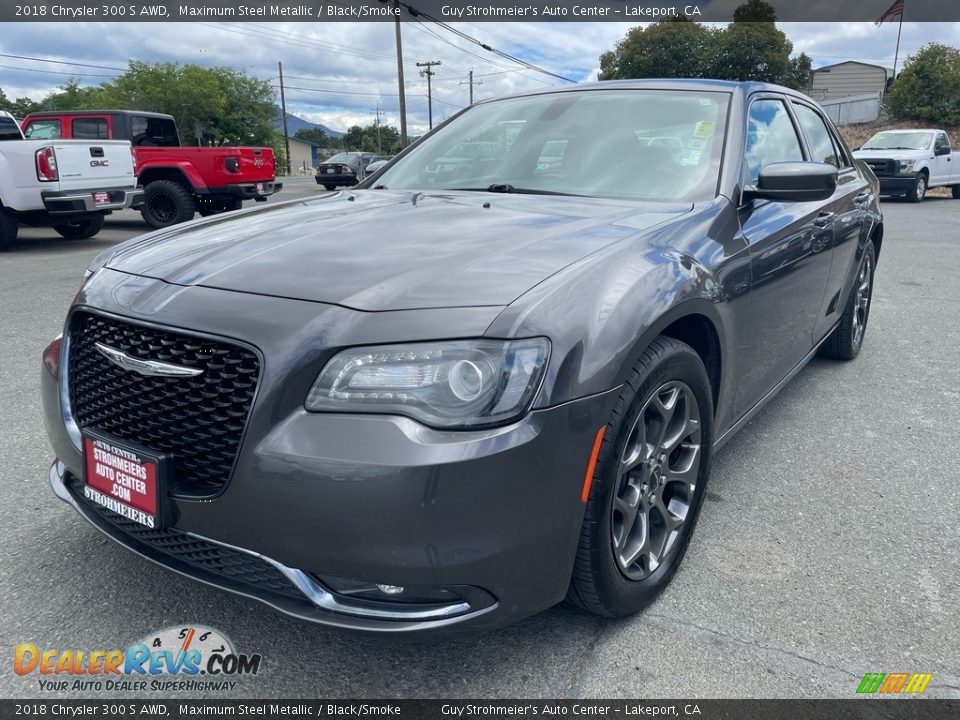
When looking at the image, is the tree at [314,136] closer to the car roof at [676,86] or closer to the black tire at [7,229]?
the black tire at [7,229]

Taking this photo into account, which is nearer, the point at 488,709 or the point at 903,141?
the point at 488,709

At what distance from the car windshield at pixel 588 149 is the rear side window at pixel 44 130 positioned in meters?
11.2

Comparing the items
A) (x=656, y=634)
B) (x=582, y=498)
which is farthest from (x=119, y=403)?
(x=656, y=634)

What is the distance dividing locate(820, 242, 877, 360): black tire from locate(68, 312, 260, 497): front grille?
3836mm

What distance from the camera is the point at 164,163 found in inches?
486

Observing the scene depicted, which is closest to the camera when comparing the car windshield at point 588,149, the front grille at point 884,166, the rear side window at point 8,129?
the car windshield at point 588,149

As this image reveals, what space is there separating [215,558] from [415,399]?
0.66m

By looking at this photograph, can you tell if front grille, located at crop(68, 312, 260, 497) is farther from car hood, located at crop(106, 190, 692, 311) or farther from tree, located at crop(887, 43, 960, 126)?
tree, located at crop(887, 43, 960, 126)

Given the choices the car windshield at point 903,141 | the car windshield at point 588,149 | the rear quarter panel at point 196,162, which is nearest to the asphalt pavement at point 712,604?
the car windshield at point 588,149

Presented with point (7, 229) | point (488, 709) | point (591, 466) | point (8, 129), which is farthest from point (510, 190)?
point (8, 129)

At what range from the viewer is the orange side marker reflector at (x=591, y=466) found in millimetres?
1811

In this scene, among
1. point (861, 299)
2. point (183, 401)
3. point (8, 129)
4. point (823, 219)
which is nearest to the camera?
point (183, 401)

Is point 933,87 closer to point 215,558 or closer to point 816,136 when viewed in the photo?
point 816,136

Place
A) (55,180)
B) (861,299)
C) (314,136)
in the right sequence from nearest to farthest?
(861,299) → (55,180) → (314,136)
